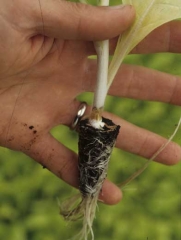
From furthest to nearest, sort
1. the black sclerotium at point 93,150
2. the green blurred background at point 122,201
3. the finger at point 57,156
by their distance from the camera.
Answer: the green blurred background at point 122,201 < the finger at point 57,156 < the black sclerotium at point 93,150

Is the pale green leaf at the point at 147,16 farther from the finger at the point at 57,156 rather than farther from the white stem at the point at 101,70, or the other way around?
the finger at the point at 57,156

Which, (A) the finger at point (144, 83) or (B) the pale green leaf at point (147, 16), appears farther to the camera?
(A) the finger at point (144, 83)

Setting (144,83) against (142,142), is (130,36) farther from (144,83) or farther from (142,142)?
(142,142)

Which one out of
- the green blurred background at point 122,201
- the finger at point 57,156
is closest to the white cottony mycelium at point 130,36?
the finger at point 57,156

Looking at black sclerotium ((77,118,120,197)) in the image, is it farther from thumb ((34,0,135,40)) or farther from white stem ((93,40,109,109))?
thumb ((34,0,135,40))

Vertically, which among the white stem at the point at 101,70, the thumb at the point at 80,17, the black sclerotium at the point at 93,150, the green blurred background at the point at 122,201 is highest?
the thumb at the point at 80,17

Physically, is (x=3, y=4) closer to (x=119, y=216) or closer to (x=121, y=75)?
(x=121, y=75)

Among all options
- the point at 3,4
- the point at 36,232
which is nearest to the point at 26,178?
the point at 36,232

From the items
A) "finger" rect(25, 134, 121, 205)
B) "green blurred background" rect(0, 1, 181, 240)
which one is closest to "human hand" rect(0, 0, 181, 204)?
"finger" rect(25, 134, 121, 205)
